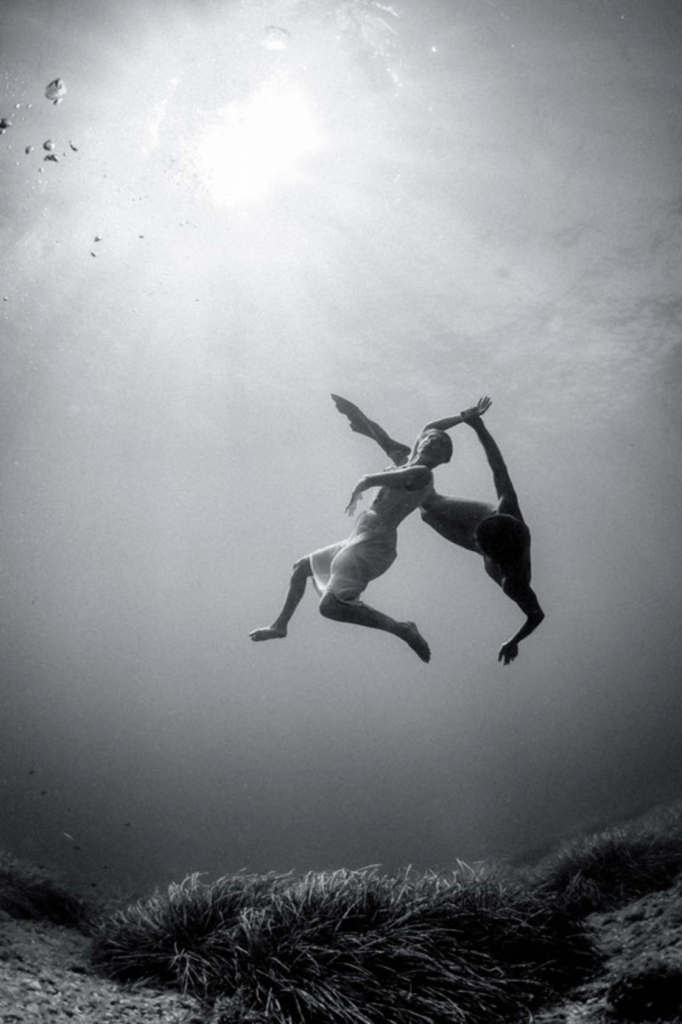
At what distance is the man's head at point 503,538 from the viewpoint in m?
3.16

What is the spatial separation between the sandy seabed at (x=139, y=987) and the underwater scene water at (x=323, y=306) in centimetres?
183

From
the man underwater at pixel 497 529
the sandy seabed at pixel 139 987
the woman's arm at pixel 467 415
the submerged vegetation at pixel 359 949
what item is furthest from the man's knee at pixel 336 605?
the sandy seabed at pixel 139 987

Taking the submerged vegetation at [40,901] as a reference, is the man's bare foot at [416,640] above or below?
above

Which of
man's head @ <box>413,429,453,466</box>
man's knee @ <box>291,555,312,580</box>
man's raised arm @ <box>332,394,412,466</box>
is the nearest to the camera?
man's head @ <box>413,429,453,466</box>

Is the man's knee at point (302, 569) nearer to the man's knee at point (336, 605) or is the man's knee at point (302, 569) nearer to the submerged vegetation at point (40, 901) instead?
the man's knee at point (336, 605)

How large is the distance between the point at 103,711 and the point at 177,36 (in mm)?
95248

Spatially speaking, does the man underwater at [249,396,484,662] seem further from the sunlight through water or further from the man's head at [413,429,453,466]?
the sunlight through water

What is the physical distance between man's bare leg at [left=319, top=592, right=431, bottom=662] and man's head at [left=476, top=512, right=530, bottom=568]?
32.8 inches

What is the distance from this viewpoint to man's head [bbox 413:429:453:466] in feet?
13.0

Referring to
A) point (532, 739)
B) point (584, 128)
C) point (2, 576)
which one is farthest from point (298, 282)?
point (2, 576)

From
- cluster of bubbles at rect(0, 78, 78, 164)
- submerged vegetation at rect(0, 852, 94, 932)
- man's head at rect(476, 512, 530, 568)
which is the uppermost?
cluster of bubbles at rect(0, 78, 78, 164)

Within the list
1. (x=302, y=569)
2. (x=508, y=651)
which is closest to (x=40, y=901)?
(x=302, y=569)

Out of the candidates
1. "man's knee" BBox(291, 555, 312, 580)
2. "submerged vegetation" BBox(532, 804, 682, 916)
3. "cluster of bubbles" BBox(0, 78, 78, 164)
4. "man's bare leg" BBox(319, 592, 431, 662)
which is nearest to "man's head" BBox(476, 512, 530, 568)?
"man's bare leg" BBox(319, 592, 431, 662)

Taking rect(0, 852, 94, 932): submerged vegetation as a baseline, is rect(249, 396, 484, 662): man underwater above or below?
above
